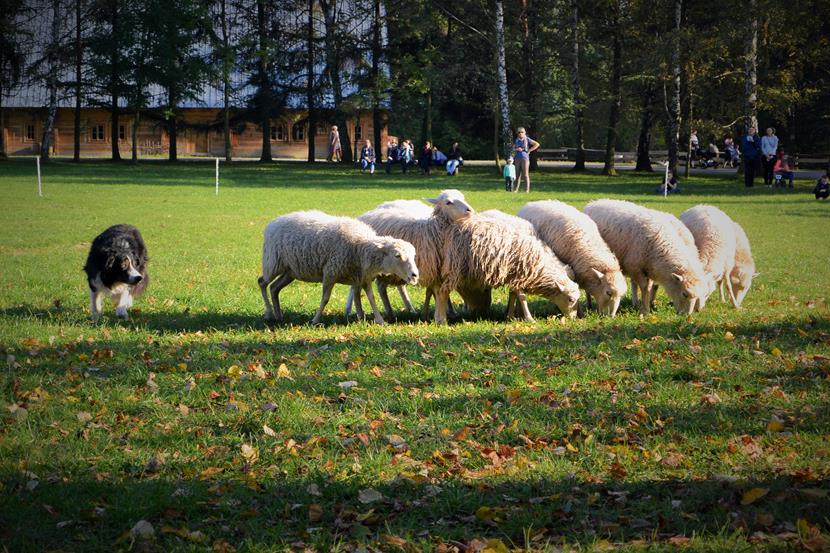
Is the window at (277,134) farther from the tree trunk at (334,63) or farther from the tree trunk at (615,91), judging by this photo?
the tree trunk at (615,91)

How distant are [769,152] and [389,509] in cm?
3284

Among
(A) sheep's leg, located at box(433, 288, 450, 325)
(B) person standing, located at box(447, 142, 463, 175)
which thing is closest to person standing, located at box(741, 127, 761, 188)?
(B) person standing, located at box(447, 142, 463, 175)

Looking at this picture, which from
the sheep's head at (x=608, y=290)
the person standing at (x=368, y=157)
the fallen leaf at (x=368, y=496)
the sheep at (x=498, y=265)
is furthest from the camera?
the person standing at (x=368, y=157)

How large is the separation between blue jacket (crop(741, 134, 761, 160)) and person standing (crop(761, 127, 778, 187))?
0.26 metres

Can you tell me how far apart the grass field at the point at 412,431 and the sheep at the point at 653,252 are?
1.31ft

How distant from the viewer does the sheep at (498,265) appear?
414 inches

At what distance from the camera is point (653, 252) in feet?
36.8

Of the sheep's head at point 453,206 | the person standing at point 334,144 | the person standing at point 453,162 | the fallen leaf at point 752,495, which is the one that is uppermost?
the person standing at point 334,144

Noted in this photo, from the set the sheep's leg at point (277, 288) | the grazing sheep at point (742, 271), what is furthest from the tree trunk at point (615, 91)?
the sheep's leg at point (277, 288)

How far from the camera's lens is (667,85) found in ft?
127

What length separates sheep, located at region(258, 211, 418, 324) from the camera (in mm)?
10297

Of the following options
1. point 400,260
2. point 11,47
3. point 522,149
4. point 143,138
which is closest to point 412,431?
point 400,260

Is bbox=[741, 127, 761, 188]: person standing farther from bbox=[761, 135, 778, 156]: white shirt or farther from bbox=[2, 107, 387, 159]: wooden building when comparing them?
bbox=[2, 107, 387, 159]: wooden building

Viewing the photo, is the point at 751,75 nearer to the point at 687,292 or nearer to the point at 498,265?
the point at 687,292
